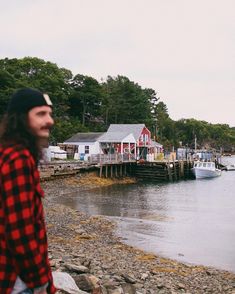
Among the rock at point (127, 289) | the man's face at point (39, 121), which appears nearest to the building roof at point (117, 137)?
the rock at point (127, 289)

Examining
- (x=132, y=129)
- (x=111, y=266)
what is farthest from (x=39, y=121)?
(x=132, y=129)

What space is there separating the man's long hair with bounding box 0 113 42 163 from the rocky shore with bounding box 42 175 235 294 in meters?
3.68

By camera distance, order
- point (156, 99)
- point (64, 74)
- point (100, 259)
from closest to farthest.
Result: point (100, 259)
point (64, 74)
point (156, 99)

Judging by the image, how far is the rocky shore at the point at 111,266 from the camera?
7926 mm

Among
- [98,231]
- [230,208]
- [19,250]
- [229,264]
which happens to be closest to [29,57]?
[230,208]

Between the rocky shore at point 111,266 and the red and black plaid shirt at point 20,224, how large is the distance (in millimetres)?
Result: 3478

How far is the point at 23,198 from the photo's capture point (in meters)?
2.43

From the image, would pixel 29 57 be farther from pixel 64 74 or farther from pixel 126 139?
pixel 126 139

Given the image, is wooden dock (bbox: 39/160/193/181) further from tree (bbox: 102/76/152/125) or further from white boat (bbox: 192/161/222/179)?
tree (bbox: 102/76/152/125)

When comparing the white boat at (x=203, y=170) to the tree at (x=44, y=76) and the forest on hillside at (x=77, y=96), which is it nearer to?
the forest on hillside at (x=77, y=96)

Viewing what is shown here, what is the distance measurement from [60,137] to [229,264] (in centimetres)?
4707

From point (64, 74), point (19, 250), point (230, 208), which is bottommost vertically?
point (230, 208)

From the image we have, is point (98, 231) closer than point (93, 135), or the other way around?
point (98, 231)

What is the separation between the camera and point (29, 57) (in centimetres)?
6694
